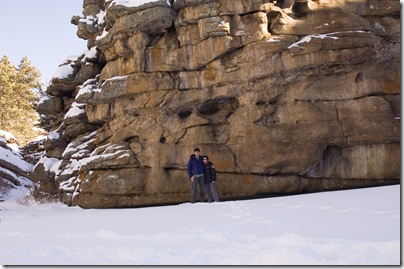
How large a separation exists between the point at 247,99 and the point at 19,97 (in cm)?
3056

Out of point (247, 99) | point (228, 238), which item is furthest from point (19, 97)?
point (228, 238)

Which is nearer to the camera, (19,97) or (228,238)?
(228,238)

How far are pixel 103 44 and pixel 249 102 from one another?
28.4ft

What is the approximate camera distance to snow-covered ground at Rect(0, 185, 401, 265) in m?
4.52

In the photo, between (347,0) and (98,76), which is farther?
(98,76)

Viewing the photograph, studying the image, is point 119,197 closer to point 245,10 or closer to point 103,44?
point 103,44

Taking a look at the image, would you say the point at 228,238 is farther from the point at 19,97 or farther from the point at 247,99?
the point at 19,97

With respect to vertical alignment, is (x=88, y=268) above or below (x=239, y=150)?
below

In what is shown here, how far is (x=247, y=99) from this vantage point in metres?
15.1

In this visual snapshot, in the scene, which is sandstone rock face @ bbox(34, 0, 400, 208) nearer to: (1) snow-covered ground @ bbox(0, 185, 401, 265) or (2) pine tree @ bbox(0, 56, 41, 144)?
(1) snow-covered ground @ bbox(0, 185, 401, 265)

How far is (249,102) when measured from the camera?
15.0 metres

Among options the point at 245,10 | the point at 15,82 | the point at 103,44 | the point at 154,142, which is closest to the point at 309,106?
the point at 245,10

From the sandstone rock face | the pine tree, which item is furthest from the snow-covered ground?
the pine tree

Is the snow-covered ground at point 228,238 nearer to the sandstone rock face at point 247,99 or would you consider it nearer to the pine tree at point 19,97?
the sandstone rock face at point 247,99
